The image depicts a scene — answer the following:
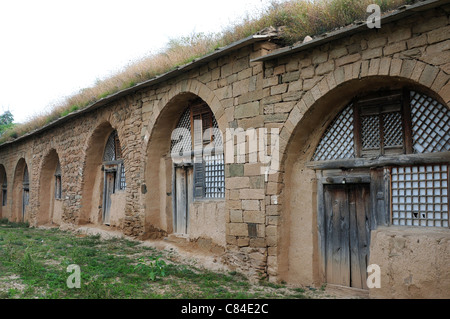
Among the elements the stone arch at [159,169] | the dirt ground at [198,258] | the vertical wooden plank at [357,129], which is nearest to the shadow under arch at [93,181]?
the dirt ground at [198,258]

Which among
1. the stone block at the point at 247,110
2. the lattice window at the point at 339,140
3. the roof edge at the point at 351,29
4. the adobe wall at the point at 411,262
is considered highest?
the roof edge at the point at 351,29

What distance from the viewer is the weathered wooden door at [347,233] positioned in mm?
5355

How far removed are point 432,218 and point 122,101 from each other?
24.7 ft

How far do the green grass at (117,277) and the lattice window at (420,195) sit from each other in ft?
5.73

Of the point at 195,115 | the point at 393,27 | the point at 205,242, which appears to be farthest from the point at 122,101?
Result: the point at 393,27

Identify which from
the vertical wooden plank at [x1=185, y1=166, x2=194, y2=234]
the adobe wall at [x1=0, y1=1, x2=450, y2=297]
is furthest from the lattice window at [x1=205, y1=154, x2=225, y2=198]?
the vertical wooden plank at [x1=185, y1=166, x2=194, y2=234]

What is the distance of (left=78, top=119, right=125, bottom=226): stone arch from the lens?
1132 cm

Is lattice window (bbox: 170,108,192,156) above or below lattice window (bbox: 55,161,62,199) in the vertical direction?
above

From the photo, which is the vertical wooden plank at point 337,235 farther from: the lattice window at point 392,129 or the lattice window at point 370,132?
the lattice window at point 392,129

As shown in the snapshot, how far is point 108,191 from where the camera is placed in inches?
446

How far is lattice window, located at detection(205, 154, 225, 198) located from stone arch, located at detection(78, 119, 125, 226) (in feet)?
15.0

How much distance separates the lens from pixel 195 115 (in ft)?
27.3

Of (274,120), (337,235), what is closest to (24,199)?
(274,120)

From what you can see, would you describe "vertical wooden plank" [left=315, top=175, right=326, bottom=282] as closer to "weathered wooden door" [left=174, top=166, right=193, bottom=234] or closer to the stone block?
the stone block
